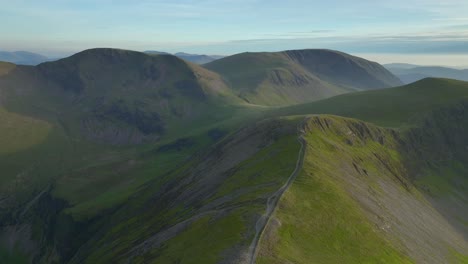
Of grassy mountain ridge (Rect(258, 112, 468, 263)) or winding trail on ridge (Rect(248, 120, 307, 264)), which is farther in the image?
grassy mountain ridge (Rect(258, 112, 468, 263))

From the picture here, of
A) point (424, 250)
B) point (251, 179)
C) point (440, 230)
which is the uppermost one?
point (251, 179)

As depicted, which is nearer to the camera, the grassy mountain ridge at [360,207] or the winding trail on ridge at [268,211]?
the winding trail on ridge at [268,211]

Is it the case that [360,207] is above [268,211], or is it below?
below

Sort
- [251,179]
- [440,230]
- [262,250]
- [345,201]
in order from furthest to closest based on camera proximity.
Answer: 1. [440,230]
2. [251,179]
3. [345,201]
4. [262,250]

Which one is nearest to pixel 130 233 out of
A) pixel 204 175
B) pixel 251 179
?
pixel 204 175

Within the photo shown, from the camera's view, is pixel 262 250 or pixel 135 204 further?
pixel 135 204

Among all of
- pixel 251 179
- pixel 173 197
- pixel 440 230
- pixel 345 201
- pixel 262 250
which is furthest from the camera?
pixel 173 197

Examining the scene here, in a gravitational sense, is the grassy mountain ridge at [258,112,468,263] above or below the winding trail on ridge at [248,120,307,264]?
below

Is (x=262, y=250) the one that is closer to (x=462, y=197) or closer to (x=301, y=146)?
(x=301, y=146)

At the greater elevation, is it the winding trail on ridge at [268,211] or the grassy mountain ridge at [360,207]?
the winding trail on ridge at [268,211]

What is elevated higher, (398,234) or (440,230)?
(398,234)

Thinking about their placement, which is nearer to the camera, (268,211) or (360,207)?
(268,211)
